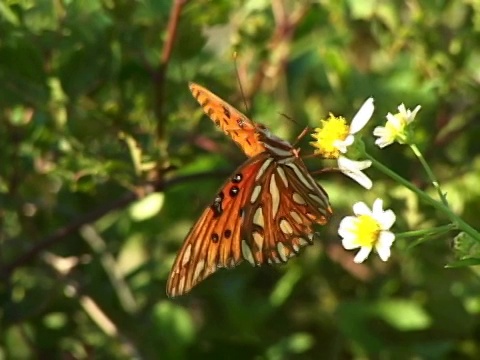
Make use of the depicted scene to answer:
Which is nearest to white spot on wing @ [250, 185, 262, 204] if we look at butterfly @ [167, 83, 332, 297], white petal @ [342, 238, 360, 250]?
butterfly @ [167, 83, 332, 297]

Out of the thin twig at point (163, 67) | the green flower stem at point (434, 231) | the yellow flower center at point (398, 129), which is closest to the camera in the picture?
the green flower stem at point (434, 231)

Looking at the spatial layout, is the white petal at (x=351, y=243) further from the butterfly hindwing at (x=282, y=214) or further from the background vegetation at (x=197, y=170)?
the background vegetation at (x=197, y=170)

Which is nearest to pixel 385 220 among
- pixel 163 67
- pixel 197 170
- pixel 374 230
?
pixel 374 230

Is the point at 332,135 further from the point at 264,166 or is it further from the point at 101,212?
the point at 101,212

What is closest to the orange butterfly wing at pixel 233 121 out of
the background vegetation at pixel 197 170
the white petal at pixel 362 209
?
the white petal at pixel 362 209

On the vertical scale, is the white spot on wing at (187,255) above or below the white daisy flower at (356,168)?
below

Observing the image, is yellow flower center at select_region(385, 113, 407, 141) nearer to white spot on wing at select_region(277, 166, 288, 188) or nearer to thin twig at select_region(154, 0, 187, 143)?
white spot on wing at select_region(277, 166, 288, 188)
